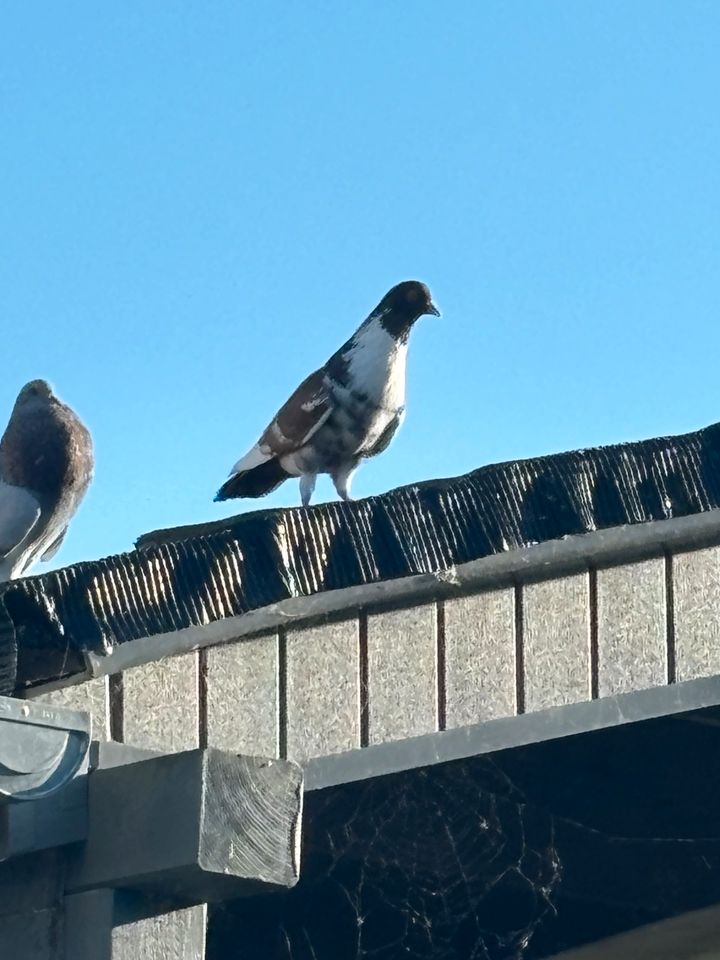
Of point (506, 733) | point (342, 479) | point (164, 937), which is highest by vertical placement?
point (342, 479)

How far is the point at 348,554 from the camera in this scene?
10.8 feet

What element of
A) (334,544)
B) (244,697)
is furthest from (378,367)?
(244,697)

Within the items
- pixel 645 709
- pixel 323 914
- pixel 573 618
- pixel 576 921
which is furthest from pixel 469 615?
pixel 576 921

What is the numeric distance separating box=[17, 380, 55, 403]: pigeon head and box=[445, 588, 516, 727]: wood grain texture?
213 cm

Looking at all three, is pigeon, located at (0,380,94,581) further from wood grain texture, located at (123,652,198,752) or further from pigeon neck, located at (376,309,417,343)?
wood grain texture, located at (123,652,198,752)

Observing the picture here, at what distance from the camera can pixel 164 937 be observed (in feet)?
9.77

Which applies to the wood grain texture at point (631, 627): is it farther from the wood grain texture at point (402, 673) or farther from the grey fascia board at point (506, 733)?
the wood grain texture at point (402, 673)

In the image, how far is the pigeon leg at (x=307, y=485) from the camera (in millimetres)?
6020

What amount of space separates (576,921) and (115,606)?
99.7 inches

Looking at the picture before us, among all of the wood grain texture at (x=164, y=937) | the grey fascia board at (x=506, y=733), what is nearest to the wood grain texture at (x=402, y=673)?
the grey fascia board at (x=506, y=733)

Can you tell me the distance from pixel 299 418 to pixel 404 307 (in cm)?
59

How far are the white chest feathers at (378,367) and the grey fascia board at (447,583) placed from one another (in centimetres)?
214

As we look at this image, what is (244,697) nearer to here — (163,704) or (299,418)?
(163,704)

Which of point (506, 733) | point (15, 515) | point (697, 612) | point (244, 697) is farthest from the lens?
point (15, 515)
